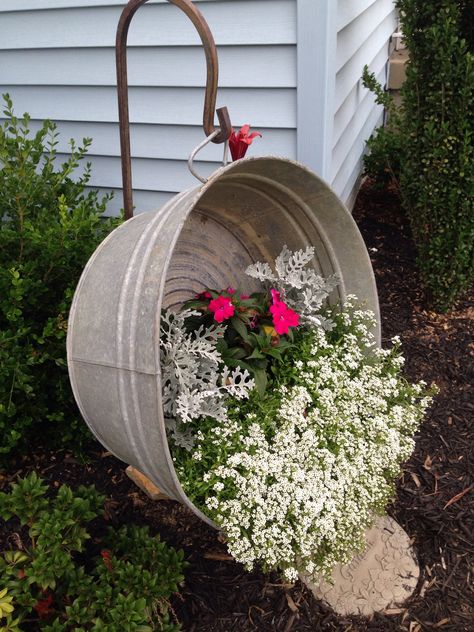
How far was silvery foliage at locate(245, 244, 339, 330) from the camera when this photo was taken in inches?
86.9

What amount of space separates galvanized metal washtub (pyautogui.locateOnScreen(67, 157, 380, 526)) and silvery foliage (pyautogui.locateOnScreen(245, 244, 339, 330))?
13cm

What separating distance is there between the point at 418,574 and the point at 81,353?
5.10 feet

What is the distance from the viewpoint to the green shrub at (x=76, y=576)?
1.76 m

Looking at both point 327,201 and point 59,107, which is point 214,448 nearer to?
point 327,201

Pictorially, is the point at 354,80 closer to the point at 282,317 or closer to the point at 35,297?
the point at 282,317

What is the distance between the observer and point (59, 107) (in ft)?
10.7

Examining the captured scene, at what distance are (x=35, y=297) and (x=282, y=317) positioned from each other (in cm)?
113

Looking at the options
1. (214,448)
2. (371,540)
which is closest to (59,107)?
(214,448)

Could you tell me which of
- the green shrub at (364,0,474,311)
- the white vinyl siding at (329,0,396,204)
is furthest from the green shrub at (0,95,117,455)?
the green shrub at (364,0,474,311)

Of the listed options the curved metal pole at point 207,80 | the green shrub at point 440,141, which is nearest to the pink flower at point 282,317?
the curved metal pole at point 207,80

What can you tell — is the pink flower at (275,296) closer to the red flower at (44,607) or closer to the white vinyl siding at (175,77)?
the white vinyl siding at (175,77)

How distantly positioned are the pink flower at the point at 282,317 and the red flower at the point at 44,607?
3.81ft

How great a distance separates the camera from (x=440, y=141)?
3.09 m

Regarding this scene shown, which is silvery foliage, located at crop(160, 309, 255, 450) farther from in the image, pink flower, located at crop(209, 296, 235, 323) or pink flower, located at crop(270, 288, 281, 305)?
pink flower, located at crop(270, 288, 281, 305)
